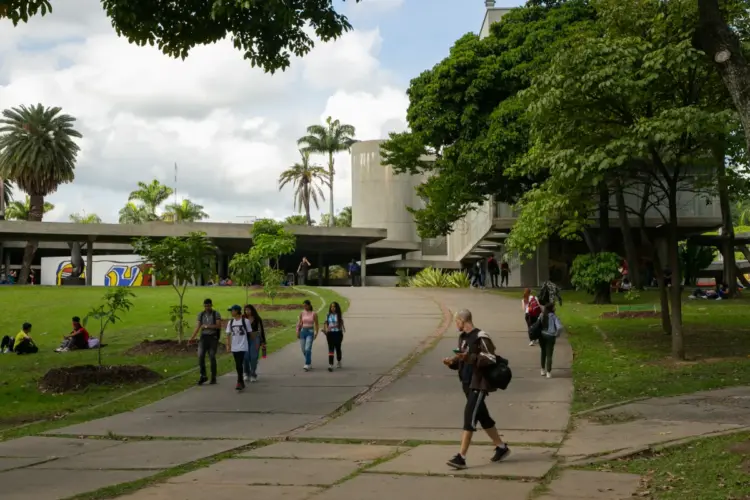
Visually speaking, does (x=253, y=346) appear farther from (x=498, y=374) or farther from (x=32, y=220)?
(x=32, y=220)

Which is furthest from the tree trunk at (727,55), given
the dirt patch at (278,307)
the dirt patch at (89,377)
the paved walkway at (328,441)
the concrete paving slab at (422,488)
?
the dirt patch at (278,307)

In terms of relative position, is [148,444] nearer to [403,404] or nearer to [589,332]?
[403,404]

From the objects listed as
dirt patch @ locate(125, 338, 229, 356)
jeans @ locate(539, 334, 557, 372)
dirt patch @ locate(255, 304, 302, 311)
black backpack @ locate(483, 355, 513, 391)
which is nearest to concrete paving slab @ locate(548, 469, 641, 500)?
black backpack @ locate(483, 355, 513, 391)

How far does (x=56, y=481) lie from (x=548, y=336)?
8.45 m

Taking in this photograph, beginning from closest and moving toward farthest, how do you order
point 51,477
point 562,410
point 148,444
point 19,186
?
point 51,477, point 148,444, point 562,410, point 19,186

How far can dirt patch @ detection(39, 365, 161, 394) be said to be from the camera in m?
13.4

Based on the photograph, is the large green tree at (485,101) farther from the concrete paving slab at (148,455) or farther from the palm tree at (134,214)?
the palm tree at (134,214)

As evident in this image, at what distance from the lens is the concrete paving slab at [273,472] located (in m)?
6.95

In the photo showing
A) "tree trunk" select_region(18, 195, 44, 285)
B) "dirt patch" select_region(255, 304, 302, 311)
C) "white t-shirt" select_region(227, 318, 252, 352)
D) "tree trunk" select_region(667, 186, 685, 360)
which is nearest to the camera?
"white t-shirt" select_region(227, 318, 252, 352)

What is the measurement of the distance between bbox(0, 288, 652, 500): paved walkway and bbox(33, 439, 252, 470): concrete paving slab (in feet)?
0.05

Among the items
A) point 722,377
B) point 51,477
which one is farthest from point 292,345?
point 51,477

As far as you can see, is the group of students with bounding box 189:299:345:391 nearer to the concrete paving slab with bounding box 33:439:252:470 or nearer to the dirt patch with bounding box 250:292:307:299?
the concrete paving slab with bounding box 33:439:252:470

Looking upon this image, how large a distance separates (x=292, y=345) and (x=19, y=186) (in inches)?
1478

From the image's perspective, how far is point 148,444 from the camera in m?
9.02
